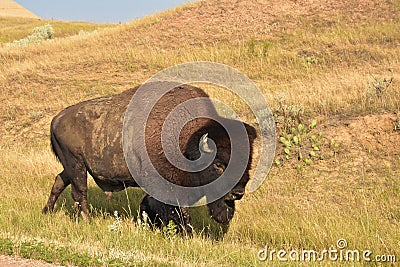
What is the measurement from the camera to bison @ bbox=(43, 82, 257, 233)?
5.56 meters

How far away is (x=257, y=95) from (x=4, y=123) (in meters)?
8.74

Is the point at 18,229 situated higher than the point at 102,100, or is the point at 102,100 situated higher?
the point at 102,100

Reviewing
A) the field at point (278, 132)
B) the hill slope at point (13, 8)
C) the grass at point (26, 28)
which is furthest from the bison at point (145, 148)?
the hill slope at point (13, 8)

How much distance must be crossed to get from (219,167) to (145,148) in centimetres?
105

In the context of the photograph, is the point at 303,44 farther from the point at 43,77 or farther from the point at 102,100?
the point at 102,100

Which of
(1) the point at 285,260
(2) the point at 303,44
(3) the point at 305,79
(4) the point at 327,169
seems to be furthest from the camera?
(2) the point at 303,44

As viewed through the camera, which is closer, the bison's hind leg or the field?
the field

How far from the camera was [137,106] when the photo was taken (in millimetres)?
6129

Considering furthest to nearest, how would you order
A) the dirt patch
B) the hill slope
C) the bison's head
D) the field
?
the hill slope → the dirt patch → the field → the bison's head

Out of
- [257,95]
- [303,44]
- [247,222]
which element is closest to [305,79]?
[257,95]

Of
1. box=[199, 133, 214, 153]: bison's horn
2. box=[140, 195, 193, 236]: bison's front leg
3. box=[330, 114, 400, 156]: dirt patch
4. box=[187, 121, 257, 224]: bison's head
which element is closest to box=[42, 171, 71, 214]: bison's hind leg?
box=[140, 195, 193, 236]: bison's front leg

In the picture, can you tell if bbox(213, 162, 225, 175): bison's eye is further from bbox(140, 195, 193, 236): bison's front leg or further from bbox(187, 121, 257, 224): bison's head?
bbox(140, 195, 193, 236): bison's front leg

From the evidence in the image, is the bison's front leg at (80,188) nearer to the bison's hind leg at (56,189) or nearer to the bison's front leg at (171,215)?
the bison's hind leg at (56,189)

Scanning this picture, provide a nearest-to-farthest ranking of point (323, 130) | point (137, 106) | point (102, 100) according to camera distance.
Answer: point (137, 106)
point (102, 100)
point (323, 130)
